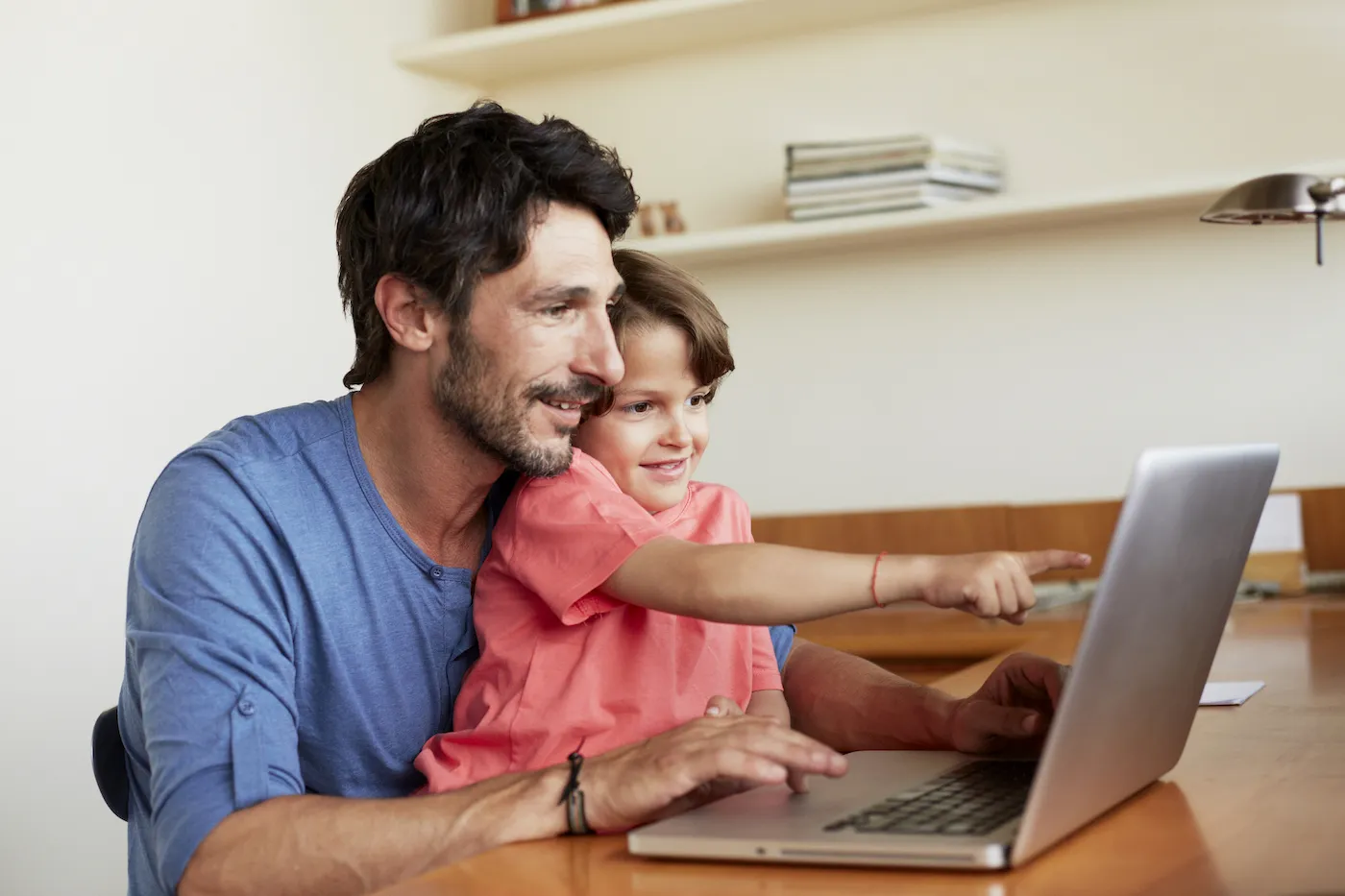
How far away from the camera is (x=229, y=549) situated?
135 centimetres

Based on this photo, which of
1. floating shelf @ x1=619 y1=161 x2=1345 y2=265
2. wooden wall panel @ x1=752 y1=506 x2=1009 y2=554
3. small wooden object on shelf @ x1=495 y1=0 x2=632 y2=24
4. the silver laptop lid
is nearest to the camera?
the silver laptop lid

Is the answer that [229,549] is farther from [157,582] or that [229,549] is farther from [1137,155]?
[1137,155]

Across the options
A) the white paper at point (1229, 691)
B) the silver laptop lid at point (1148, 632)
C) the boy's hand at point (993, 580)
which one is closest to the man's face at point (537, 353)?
the boy's hand at point (993, 580)

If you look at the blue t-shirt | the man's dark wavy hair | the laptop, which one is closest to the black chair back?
the blue t-shirt

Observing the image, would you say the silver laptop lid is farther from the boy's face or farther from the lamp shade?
the lamp shade

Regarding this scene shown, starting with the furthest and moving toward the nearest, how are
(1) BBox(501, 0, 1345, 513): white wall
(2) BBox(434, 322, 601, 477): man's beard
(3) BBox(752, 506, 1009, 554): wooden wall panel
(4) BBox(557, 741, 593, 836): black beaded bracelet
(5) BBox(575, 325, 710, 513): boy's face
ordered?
(3) BBox(752, 506, 1009, 554): wooden wall panel
(1) BBox(501, 0, 1345, 513): white wall
(5) BBox(575, 325, 710, 513): boy's face
(2) BBox(434, 322, 601, 477): man's beard
(4) BBox(557, 741, 593, 836): black beaded bracelet

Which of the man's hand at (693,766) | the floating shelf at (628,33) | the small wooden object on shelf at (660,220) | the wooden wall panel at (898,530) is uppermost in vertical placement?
the floating shelf at (628,33)

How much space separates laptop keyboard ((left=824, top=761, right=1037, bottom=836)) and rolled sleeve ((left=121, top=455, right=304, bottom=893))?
0.54 meters

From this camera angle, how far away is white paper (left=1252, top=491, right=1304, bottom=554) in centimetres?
271

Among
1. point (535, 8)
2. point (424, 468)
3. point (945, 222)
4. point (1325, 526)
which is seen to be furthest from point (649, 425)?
point (535, 8)

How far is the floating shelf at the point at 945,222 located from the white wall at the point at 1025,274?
0.04 m

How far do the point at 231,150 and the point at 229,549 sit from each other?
64.6 inches

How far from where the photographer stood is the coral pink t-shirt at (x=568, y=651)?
4.25 ft

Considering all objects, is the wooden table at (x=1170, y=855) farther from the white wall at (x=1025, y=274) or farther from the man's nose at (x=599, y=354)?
the white wall at (x=1025, y=274)
